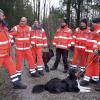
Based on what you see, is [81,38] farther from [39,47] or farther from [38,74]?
[38,74]

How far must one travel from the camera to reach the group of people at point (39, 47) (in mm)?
10383

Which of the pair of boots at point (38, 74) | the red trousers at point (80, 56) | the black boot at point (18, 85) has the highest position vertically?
the red trousers at point (80, 56)

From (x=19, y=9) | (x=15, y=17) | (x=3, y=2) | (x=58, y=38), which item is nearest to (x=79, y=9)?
(x=3, y=2)

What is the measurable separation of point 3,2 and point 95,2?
40.8 ft

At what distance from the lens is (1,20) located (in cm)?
1016

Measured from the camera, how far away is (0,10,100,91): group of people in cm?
1038

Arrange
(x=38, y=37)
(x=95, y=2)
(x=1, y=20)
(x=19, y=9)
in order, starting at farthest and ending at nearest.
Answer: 1. (x=19, y=9)
2. (x=95, y=2)
3. (x=38, y=37)
4. (x=1, y=20)

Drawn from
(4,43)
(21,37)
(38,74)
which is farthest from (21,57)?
(4,43)

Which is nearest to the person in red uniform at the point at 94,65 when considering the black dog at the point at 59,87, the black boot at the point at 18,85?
the black dog at the point at 59,87

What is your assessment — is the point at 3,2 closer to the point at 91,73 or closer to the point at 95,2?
the point at 95,2

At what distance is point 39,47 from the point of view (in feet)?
42.2

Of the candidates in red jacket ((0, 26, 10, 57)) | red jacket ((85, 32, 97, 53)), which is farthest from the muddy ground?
Answer: red jacket ((85, 32, 97, 53))

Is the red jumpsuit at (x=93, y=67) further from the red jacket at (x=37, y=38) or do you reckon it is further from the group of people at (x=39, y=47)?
the red jacket at (x=37, y=38)

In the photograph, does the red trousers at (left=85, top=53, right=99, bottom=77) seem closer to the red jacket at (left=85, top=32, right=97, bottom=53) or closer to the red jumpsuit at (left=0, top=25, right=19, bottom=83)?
the red jacket at (left=85, top=32, right=97, bottom=53)
